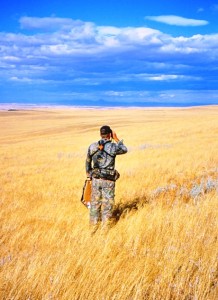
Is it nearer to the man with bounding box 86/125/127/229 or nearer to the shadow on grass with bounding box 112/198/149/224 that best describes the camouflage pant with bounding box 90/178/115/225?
the man with bounding box 86/125/127/229

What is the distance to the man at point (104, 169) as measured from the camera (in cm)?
647

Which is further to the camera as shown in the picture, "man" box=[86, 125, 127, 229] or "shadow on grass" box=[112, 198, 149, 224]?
"shadow on grass" box=[112, 198, 149, 224]

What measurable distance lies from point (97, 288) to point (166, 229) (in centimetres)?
225

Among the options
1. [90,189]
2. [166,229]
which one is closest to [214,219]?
[166,229]

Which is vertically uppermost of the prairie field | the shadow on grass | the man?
the man

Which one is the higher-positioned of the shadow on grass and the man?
the man

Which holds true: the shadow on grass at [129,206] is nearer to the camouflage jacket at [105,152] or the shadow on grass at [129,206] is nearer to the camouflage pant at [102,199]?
the camouflage pant at [102,199]

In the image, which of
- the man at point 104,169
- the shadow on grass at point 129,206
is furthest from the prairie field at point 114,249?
the man at point 104,169

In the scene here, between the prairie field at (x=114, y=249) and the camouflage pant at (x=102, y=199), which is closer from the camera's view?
the prairie field at (x=114, y=249)

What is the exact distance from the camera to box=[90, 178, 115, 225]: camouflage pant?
21.4 ft

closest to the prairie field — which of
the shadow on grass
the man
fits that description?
the shadow on grass

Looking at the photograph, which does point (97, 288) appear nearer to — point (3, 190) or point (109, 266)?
point (109, 266)

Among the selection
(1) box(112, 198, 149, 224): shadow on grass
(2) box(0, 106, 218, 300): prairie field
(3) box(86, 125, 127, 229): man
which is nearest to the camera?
(2) box(0, 106, 218, 300): prairie field

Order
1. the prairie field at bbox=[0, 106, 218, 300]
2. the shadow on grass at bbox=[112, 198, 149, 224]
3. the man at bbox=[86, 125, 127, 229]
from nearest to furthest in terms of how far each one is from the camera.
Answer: the prairie field at bbox=[0, 106, 218, 300] → the man at bbox=[86, 125, 127, 229] → the shadow on grass at bbox=[112, 198, 149, 224]
